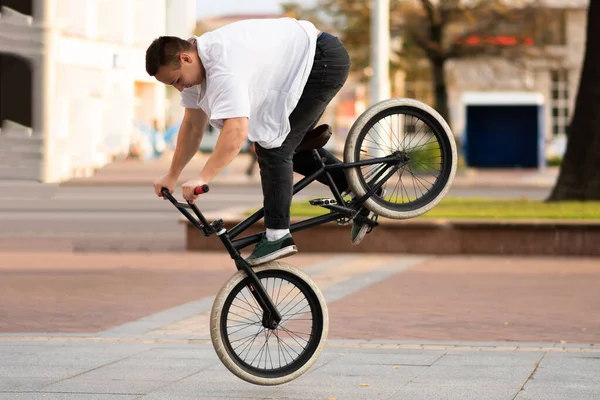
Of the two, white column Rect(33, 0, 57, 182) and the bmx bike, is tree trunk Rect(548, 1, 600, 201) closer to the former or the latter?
white column Rect(33, 0, 57, 182)

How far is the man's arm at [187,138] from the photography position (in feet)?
21.1

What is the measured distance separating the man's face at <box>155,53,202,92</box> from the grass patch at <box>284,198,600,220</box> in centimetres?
821

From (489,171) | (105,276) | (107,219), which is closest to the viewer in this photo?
(105,276)

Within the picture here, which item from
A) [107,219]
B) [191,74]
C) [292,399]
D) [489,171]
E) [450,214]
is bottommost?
[489,171]

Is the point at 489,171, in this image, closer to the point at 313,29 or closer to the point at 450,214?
the point at 450,214

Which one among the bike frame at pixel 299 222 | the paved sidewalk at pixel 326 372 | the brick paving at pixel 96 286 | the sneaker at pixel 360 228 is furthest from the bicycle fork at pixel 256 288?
the brick paving at pixel 96 286

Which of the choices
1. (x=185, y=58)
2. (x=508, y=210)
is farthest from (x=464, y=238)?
(x=185, y=58)

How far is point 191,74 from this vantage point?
6004 millimetres

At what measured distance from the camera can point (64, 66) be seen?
10.7 meters

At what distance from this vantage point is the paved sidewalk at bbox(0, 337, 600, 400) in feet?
20.1

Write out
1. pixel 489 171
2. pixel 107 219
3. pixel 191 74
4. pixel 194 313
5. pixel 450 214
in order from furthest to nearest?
pixel 489 171, pixel 107 219, pixel 450 214, pixel 194 313, pixel 191 74

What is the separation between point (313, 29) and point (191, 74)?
669 mm

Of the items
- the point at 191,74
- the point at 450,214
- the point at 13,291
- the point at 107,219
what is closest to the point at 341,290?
the point at 13,291

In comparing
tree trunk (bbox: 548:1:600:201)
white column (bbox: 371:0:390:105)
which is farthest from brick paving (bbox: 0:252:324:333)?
white column (bbox: 371:0:390:105)
